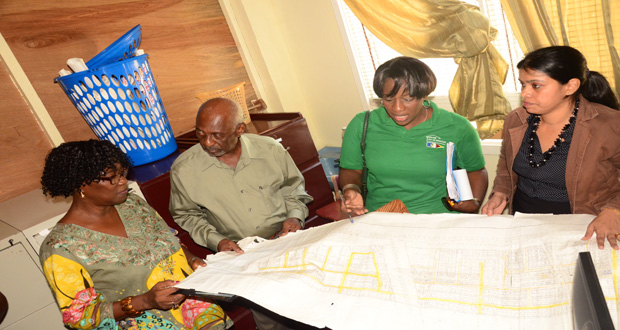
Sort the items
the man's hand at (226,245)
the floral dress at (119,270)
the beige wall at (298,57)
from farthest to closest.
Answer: the beige wall at (298,57) < the man's hand at (226,245) < the floral dress at (119,270)

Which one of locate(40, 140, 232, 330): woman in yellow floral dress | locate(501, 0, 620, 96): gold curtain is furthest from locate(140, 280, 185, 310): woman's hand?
locate(501, 0, 620, 96): gold curtain

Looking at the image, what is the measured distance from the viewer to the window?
277 centimetres

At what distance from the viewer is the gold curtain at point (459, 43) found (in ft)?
9.00

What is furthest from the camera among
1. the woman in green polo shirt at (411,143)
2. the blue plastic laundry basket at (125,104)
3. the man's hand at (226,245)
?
the blue plastic laundry basket at (125,104)

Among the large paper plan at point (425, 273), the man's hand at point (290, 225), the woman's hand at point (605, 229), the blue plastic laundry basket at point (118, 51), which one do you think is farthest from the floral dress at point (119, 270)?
the woman's hand at point (605, 229)

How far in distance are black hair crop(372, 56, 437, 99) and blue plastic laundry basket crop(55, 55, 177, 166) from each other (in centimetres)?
136

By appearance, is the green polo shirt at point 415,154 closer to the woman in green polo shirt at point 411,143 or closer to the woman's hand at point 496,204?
the woman in green polo shirt at point 411,143

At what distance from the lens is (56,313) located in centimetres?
205

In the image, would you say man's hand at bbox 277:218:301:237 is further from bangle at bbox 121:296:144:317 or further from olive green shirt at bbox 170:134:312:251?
bangle at bbox 121:296:144:317

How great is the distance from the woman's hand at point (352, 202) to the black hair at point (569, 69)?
95cm

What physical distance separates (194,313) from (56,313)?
0.73 metres

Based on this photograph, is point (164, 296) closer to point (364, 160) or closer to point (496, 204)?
point (364, 160)

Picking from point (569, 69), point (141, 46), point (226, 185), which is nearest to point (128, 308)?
point (226, 185)

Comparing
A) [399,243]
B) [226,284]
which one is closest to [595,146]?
[399,243]
